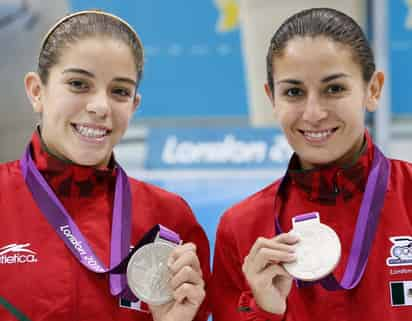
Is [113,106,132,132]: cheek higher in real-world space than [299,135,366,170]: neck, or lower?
higher

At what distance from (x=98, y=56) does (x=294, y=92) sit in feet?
2.20

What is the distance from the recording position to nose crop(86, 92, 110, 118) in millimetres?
2387

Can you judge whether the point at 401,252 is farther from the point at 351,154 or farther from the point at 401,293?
the point at 351,154

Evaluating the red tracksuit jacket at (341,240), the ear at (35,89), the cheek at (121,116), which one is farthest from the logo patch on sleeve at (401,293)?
the ear at (35,89)

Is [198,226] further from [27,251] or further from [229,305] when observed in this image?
[27,251]

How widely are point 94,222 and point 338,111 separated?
0.90 m

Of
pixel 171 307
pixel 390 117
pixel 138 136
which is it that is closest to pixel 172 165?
pixel 138 136

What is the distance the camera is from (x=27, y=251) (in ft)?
7.63

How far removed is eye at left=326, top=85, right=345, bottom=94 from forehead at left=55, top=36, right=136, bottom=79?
0.68 m

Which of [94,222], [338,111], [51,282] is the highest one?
[338,111]

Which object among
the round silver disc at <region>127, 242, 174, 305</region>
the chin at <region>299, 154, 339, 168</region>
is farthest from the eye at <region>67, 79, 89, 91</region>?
the chin at <region>299, 154, 339, 168</region>

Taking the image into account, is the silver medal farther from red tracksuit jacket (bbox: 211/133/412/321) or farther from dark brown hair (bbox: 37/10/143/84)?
dark brown hair (bbox: 37/10/143/84)

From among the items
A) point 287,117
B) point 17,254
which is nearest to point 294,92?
point 287,117

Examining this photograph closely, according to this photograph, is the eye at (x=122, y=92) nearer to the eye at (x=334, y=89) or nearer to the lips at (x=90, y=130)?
the lips at (x=90, y=130)
